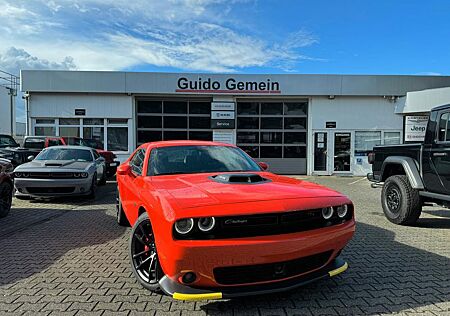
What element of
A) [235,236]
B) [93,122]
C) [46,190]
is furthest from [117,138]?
[235,236]

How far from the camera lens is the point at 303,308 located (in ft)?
10.3

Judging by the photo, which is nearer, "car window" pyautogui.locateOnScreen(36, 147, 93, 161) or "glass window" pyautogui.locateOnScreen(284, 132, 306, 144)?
"car window" pyautogui.locateOnScreen(36, 147, 93, 161)

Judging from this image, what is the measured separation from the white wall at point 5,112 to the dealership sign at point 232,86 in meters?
19.5

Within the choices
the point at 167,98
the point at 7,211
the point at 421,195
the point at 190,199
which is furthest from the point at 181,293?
the point at 167,98

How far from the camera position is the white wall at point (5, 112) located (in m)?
28.2

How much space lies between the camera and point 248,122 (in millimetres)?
18156

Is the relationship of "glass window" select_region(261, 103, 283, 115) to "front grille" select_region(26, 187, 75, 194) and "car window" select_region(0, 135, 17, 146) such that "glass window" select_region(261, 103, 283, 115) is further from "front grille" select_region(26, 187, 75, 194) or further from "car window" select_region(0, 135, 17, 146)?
"car window" select_region(0, 135, 17, 146)

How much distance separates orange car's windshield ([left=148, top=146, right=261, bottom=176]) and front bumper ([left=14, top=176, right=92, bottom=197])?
474 cm

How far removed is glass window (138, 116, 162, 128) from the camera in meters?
18.0

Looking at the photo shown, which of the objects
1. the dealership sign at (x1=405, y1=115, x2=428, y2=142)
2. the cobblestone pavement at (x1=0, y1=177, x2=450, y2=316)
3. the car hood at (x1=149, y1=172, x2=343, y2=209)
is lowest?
the cobblestone pavement at (x1=0, y1=177, x2=450, y2=316)

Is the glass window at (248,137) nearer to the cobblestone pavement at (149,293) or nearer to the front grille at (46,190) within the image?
the front grille at (46,190)

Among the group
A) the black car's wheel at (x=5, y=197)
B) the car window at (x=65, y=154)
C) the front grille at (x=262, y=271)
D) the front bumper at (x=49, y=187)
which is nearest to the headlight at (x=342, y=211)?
the front grille at (x=262, y=271)

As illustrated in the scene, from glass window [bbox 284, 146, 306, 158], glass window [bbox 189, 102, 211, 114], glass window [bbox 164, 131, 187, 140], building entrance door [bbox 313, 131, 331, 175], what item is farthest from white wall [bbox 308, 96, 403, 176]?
glass window [bbox 164, 131, 187, 140]

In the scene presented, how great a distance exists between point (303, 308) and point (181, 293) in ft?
3.81
